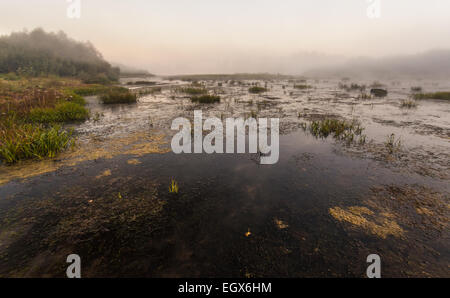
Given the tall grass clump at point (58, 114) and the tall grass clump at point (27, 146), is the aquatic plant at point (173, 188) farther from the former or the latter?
the tall grass clump at point (58, 114)

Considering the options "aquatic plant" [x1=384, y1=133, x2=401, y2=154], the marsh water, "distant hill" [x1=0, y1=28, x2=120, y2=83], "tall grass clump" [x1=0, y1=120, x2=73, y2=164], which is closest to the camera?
the marsh water

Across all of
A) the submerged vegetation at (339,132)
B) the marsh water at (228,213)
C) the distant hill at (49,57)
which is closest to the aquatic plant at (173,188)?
the marsh water at (228,213)

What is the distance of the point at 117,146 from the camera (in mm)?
8078

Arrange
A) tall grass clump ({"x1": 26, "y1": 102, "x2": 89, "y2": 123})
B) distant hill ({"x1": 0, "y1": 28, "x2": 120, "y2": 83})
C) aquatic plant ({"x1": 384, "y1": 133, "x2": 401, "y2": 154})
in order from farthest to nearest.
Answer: distant hill ({"x1": 0, "y1": 28, "x2": 120, "y2": 83}), tall grass clump ({"x1": 26, "y1": 102, "x2": 89, "y2": 123}), aquatic plant ({"x1": 384, "y1": 133, "x2": 401, "y2": 154})

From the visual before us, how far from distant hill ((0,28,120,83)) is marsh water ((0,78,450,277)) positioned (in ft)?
151

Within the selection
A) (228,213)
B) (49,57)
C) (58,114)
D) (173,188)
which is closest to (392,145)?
(228,213)

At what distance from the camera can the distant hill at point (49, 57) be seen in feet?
143

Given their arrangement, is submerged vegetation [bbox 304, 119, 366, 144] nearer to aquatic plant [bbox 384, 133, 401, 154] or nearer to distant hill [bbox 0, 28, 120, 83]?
aquatic plant [bbox 384, 133, 401, 154]

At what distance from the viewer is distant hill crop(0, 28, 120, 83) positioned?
43616 millimetres

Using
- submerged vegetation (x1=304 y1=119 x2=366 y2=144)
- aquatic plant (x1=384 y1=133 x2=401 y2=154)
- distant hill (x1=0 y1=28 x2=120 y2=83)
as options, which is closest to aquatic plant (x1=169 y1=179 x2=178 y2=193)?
submerged vegetation (x1=304 y1=119 x2=366 y2=144)

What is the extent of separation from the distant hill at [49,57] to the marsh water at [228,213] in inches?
1814

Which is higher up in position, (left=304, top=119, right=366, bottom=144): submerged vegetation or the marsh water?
(left=304, top=119, right=366, bottom=144): submerged vegetation

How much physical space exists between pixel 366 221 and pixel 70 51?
4012 inches

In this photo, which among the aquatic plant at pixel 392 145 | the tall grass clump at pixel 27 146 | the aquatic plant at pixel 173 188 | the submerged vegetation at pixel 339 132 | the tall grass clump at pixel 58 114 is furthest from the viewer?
the tall grass clump at pixel 58 114
